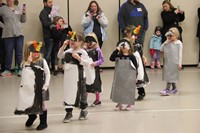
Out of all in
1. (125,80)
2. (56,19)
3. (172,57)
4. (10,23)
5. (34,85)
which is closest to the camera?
(34,85)

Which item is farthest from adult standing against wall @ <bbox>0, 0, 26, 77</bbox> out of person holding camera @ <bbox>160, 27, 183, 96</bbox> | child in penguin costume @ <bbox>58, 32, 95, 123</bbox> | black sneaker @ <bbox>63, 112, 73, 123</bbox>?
black sneaker @ <bbox>63, 112, 73, 123</bbox>

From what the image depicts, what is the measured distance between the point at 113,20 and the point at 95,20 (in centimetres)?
100

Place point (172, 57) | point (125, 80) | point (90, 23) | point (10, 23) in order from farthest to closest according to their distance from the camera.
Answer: point (90, 23) < point (10, 23) < point (172, 57) < point (125, 80)

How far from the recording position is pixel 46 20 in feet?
34.9

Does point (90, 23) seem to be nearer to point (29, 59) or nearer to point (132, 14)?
point (132, 14)

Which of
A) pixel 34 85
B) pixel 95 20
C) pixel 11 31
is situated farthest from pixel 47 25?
pixel 34 85

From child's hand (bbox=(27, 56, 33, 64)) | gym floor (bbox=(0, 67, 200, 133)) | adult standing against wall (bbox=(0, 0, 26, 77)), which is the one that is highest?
adult standing against wall (bbox=(0, 0, 26, 77))

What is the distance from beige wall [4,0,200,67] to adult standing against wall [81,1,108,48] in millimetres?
700

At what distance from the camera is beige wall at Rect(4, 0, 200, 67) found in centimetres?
1115

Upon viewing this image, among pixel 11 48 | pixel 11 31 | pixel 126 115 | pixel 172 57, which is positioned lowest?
pixel 126 115

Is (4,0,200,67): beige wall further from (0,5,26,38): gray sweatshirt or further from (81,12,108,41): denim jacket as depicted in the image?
(0,5,26,38): gray sweatshirt

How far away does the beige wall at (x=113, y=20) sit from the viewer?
36.6 ft

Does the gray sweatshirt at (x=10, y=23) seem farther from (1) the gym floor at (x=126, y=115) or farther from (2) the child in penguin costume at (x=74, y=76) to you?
(2) the child in penguin costume at (x=74, y=76)

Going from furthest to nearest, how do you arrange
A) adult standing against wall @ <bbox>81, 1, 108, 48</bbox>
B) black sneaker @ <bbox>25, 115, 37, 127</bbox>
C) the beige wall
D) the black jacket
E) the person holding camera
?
the beige wall → the black jacket → adult standing against wall @ <bbox>81, 1, 108, 48</bbox> → the person holding camera → black sneaker @ <bbox>25, 115, 37, 127</bbox>
